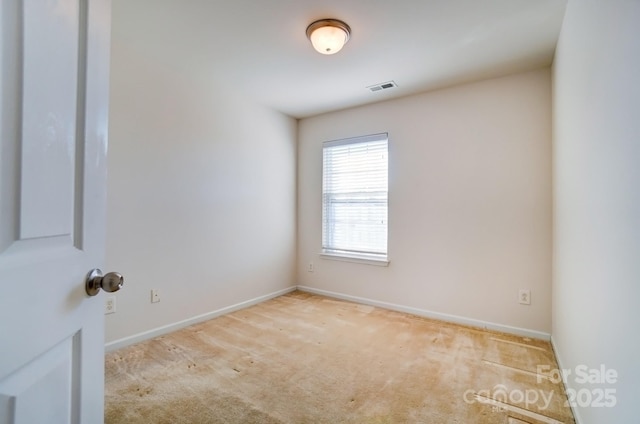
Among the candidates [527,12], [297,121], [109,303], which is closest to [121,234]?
[109,303]

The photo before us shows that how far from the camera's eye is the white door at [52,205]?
→ 57 cm

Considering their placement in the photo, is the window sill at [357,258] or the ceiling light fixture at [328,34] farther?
the window sill at [357,258]

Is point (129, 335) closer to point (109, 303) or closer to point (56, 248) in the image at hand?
point (109, 303)

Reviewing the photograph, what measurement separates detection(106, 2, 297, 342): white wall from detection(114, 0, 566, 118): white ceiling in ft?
0.40

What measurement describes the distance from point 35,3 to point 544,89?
3386 millimetres

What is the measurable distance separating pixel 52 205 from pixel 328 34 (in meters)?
2.04

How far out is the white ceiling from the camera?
1.97 meters

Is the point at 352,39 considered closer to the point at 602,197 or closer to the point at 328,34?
the point at 328,34

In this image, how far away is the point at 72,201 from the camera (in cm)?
73

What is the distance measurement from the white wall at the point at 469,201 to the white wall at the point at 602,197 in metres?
0.62

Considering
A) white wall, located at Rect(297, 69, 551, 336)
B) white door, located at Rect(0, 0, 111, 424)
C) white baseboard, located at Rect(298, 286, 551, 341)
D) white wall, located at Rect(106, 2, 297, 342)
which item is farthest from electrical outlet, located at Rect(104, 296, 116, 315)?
white wall, located at Rect(297, 69, 551, 336)

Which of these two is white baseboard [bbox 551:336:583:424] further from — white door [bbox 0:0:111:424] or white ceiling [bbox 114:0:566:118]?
white ceiling [bbox 114:0:566:118]

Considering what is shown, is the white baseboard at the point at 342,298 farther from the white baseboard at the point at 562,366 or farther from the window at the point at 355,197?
the window at the point at 355,197

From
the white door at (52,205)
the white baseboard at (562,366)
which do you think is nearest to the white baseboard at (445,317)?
the white baseboard at (562,366)
